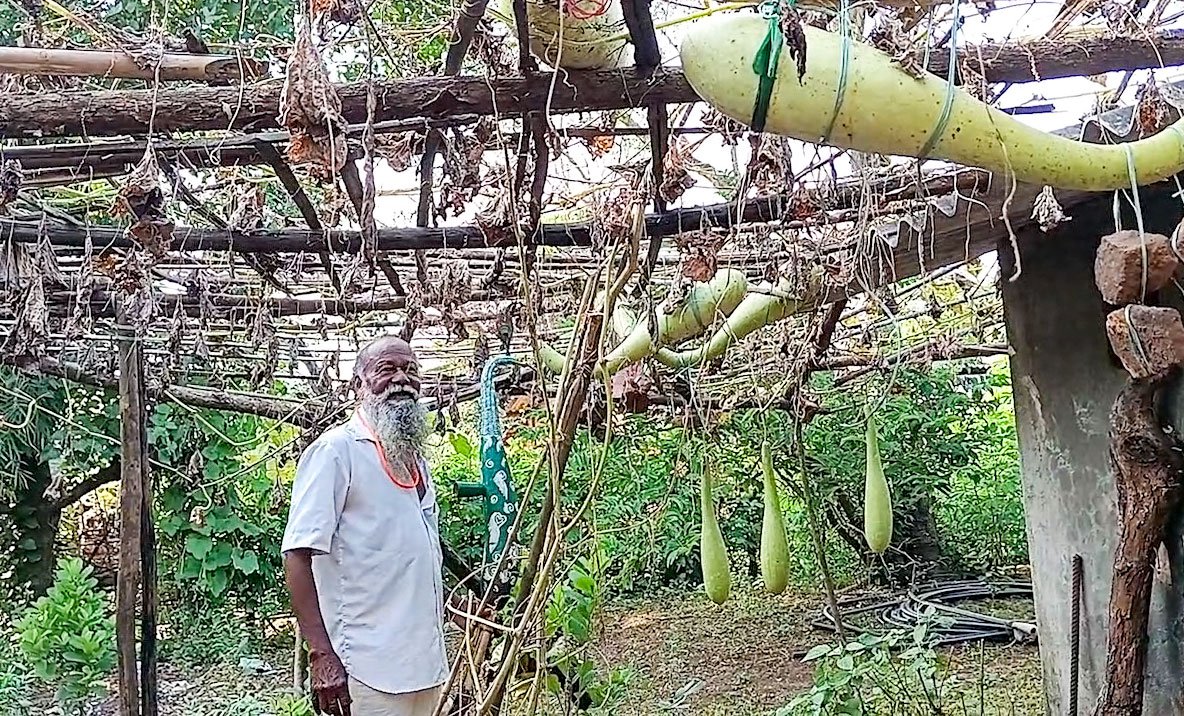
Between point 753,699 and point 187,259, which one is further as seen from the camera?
point 753,699

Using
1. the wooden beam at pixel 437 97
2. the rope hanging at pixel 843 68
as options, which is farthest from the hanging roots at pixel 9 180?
the rope hanging at pixel 843 68

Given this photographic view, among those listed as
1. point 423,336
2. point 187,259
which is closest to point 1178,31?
point 187,259

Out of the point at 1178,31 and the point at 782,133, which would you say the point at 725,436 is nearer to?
the point at 1178,31

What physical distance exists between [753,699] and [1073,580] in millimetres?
2455

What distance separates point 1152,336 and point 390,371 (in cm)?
178

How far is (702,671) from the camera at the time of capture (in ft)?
17.6

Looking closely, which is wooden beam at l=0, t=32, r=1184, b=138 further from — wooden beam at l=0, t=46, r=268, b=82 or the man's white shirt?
the man's white shirt

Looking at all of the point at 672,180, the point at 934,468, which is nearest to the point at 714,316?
the point at 672,180

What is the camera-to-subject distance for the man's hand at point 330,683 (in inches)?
91.1

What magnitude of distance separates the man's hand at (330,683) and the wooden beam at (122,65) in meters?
1.34

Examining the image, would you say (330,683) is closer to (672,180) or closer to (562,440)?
(562,440)

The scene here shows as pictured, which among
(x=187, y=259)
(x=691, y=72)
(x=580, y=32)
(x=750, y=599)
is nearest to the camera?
(x=691, y=72)

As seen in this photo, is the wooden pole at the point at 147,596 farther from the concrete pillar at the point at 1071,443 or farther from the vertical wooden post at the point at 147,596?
the concrete pillar at the point at 1071,443

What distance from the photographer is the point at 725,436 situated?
635 cm
